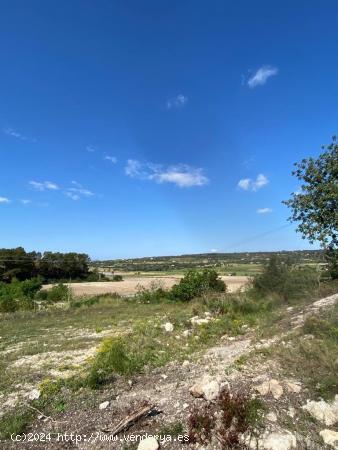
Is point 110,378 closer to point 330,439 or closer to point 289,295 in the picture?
point 330,439

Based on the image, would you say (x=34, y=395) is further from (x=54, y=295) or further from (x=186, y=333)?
(x=54, y=295)

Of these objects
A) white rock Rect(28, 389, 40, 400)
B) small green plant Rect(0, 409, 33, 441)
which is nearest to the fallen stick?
small green plant Rect(0, 409, 33, 441)

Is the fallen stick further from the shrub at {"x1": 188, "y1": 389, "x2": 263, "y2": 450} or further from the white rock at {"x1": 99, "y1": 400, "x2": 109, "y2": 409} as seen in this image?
the white rock at {"x1": 99, "y1": 400, "x2": 109, "y2": 409}

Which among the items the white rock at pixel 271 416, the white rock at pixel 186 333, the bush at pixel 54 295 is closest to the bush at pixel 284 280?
the white rock at pixel 186 333

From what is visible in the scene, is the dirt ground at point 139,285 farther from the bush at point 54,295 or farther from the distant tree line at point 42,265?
the distant tree line at point 42,265

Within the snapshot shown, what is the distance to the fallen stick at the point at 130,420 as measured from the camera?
466cm

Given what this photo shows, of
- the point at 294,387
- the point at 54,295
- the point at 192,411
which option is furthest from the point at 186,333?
the point at 54,295

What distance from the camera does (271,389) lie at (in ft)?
17.4

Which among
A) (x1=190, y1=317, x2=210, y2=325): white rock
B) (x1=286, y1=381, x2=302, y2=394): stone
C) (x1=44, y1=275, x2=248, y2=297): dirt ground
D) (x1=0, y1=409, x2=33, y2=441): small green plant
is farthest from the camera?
(x1=44, y1=275, x2=248, y2=297): dirt ground

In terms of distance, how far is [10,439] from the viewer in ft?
16.0

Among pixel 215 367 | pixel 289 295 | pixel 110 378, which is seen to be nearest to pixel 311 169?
pixel 289 295

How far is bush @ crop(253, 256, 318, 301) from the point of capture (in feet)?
56.6

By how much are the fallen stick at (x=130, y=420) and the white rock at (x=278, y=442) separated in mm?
1584

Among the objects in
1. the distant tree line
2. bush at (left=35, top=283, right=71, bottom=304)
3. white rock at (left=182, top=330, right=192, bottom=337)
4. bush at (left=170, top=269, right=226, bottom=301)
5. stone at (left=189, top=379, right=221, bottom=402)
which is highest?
the distant tree line
